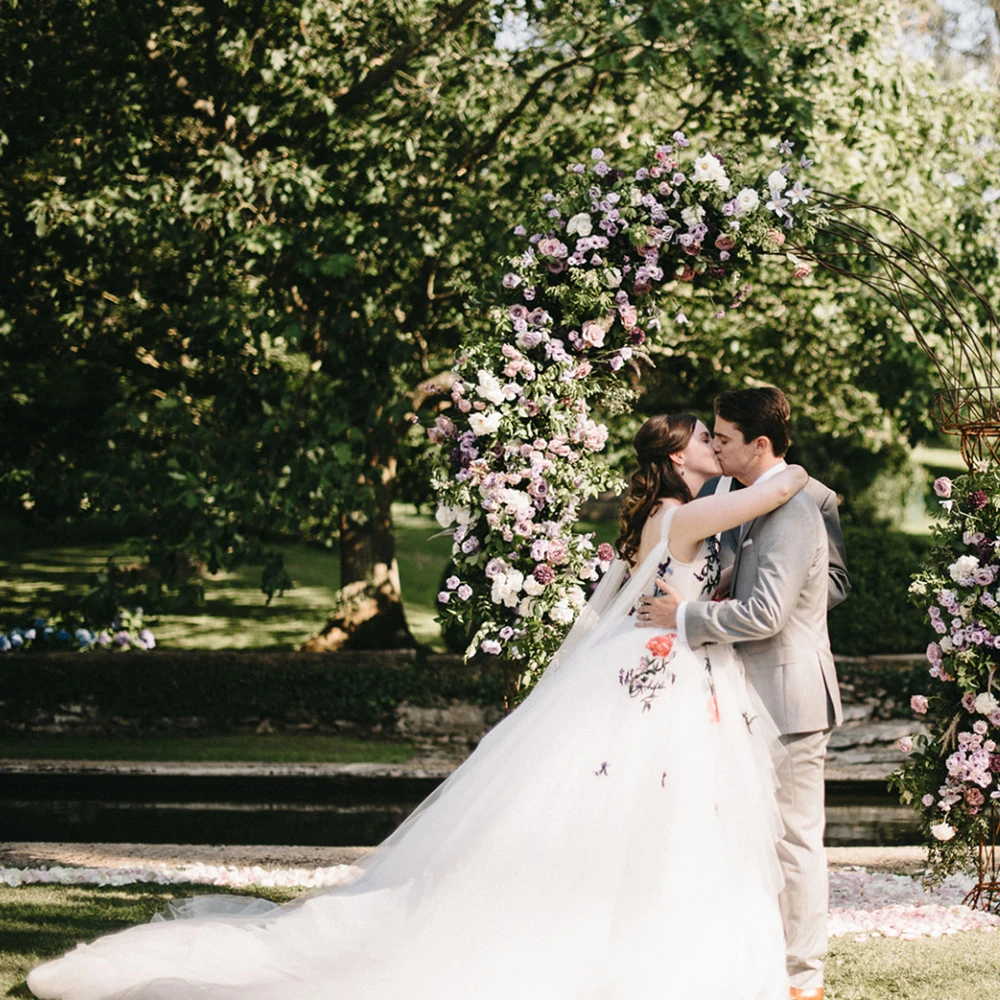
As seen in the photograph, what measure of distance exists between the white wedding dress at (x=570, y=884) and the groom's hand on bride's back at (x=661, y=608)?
74mm

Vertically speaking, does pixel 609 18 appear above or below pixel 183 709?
above

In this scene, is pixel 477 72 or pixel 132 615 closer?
pixel 477 72

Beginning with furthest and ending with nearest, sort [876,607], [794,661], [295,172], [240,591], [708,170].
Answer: [240,591], [876,607], [295,172], [708,170], [794,661]

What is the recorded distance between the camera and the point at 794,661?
387 centimetres

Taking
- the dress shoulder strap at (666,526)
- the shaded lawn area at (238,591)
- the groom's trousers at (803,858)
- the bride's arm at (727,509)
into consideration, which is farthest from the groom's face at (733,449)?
the shaded lawn area at (238,591)

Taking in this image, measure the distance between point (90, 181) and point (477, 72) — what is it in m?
3.16

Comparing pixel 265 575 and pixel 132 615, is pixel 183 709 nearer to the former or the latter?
pixel 132 615

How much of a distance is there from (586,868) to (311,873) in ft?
8.51

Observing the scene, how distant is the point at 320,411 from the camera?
934cm

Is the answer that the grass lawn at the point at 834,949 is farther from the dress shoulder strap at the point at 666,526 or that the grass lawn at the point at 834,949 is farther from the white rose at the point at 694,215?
the white rose at the point at 694,215

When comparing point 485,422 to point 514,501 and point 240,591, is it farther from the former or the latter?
point 240,591

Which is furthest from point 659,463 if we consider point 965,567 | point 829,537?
point 965,567

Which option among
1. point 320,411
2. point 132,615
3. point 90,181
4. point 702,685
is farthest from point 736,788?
point 132,615

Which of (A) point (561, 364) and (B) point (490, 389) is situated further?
(A) point (561, 364)
